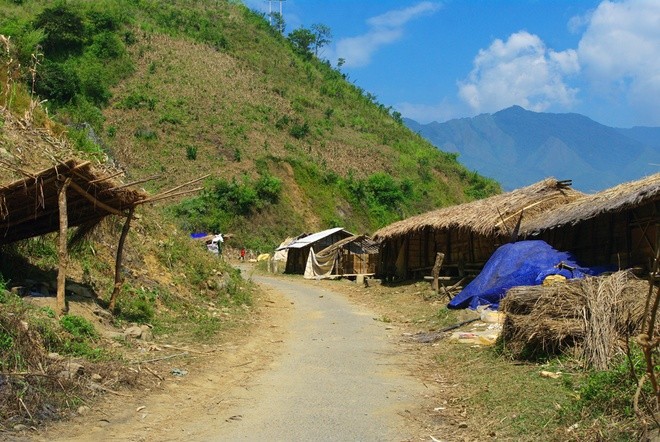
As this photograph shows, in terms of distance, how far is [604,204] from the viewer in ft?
41.9

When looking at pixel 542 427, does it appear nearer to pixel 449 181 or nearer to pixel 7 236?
pixel 7 236

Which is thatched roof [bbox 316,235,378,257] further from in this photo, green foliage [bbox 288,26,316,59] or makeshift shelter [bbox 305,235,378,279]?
green foliage [bbox 288,26,316,59]

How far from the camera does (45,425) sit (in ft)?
18.1

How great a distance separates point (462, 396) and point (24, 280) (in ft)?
25.2

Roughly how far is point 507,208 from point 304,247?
16566 mm

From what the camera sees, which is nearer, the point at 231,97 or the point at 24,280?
the point at 24,280

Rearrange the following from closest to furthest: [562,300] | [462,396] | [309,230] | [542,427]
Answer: [542,427] → [462,396] → [562,300] → [309,230]

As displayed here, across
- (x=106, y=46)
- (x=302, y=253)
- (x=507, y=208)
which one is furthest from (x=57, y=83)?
(x=507, y=208)

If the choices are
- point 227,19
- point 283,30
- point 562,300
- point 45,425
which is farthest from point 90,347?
point 283,30

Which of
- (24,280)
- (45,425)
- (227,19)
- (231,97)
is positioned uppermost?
(227,19)

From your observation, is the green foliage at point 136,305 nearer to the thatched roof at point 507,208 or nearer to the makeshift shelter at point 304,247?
the thatched roof at point 507,208

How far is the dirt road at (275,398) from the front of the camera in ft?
18.6

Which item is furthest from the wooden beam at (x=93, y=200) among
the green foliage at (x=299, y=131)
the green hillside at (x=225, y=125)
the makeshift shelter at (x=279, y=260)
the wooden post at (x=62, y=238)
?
the green foliage at (x=299, y=131)

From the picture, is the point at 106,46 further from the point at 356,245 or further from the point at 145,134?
the point at 356,245
